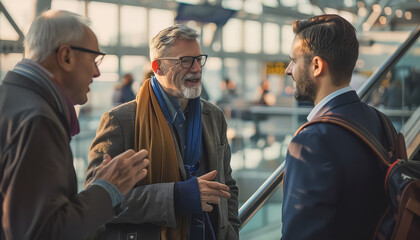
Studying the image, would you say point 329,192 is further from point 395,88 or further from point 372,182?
point 395,88

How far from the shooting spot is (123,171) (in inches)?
61.7

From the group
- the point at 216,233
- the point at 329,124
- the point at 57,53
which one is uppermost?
the point at 57,53

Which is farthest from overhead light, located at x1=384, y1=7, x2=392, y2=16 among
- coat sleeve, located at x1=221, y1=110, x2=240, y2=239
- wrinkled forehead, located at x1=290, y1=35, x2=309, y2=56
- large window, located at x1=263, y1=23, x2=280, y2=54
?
large window, located at x1=263, y1=23, x2=280, y2=54

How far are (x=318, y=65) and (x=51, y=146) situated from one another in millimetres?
938

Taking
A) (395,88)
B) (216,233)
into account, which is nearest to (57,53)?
(216,233)

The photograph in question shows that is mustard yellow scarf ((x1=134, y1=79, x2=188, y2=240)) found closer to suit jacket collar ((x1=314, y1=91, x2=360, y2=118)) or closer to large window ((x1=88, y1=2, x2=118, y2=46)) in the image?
suit jacket collar ((x1=314, y1=91, x2=360, y2=118))

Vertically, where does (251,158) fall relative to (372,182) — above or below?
below

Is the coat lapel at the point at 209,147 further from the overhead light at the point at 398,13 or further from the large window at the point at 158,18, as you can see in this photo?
the large window at the point at 158,18

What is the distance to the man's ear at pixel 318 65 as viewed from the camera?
5.93 ft

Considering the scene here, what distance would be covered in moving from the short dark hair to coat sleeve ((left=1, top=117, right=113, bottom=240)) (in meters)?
0.91

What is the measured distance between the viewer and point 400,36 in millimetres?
9625

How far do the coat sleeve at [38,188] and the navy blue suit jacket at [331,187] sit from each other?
2.10 feet

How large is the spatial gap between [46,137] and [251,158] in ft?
26.2

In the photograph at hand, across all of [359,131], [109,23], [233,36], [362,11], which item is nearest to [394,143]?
[359,131]
